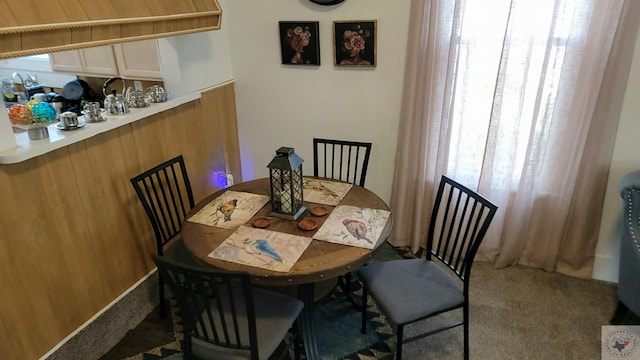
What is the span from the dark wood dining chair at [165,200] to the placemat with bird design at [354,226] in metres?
0.74

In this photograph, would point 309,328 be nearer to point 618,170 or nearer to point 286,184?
point 286,184

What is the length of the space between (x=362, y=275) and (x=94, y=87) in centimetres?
268

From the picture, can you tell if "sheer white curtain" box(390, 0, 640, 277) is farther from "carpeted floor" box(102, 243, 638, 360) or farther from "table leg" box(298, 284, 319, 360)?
"table leg" box(298, 284, 319, 360)

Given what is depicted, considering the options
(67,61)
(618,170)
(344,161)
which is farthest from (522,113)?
(67,61)

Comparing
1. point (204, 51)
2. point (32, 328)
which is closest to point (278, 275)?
point (32, 328)

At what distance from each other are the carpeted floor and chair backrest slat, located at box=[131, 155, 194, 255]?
68 centimetres

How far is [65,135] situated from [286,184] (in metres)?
1.10

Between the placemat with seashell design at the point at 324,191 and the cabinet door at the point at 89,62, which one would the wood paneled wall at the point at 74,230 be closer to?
the cabinet door at the point at 89,62

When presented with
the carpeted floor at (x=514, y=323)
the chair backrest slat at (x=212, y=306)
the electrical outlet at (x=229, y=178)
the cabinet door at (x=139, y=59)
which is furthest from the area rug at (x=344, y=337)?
the cabinet door at (x=139, y=59)

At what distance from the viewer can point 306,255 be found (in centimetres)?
188

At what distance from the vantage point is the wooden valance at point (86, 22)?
64.0 inches

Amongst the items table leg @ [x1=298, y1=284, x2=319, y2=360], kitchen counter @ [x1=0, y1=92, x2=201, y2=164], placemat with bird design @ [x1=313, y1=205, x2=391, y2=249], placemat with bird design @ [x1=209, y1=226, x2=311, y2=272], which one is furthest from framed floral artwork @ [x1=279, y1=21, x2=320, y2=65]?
table leg @ [x1=298, y1=284, x2=319, y2=360]

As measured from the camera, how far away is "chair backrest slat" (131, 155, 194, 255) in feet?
7.72

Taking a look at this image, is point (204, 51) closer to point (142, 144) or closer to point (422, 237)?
point (142, 144)
